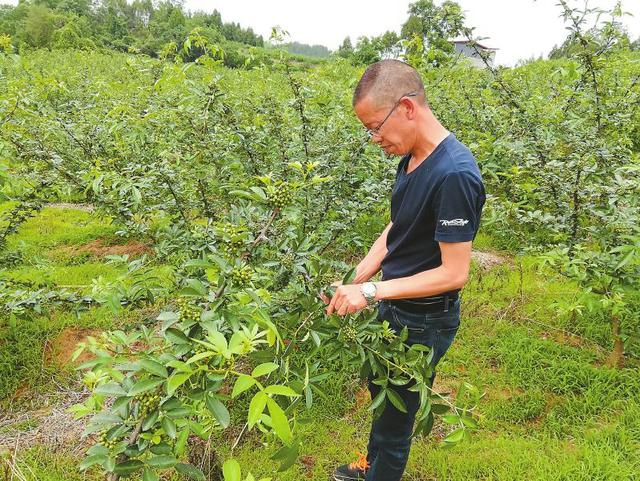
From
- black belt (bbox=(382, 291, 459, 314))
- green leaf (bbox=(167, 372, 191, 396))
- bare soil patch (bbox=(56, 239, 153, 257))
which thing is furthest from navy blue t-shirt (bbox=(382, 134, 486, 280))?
bare soil patch (bbox=(56, 239, 153, 257))

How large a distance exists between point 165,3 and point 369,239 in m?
59.4

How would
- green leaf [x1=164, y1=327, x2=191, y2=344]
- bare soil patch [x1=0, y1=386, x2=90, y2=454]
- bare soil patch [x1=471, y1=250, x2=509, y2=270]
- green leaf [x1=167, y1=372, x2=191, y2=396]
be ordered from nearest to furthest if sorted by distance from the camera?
green leaf [x1=167, y1=372, x2=191, y2=396], green leaf [x1=164, y1=327, x2=191, y2=344], bare soil patch [x1=0, y1=386, x2=90, y2=454], bare soil patch [x1=471, y1=250, x2=509, y2=270]

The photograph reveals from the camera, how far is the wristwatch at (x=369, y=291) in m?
1.56

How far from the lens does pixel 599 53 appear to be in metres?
3.24

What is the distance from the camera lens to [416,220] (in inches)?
67.5

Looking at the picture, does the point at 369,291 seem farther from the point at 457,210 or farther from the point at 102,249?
the point at 102,249

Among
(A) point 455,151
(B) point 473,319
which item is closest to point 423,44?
(B) point 473,319

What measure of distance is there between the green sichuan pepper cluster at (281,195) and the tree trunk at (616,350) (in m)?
2.60

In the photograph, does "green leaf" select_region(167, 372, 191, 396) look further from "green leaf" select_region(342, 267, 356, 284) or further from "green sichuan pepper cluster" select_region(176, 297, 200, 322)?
"green leaf" select_region(342, 267, 356, 284)

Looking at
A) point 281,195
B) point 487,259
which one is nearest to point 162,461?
point 281,195

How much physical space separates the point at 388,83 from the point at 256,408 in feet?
3.93

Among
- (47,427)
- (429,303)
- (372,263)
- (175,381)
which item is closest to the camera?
(175,381)

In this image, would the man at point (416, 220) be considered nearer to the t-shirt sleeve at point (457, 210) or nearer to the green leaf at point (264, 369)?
the t-shirt sleeve at point (457, 210)

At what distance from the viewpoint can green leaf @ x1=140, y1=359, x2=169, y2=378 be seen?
111cm
